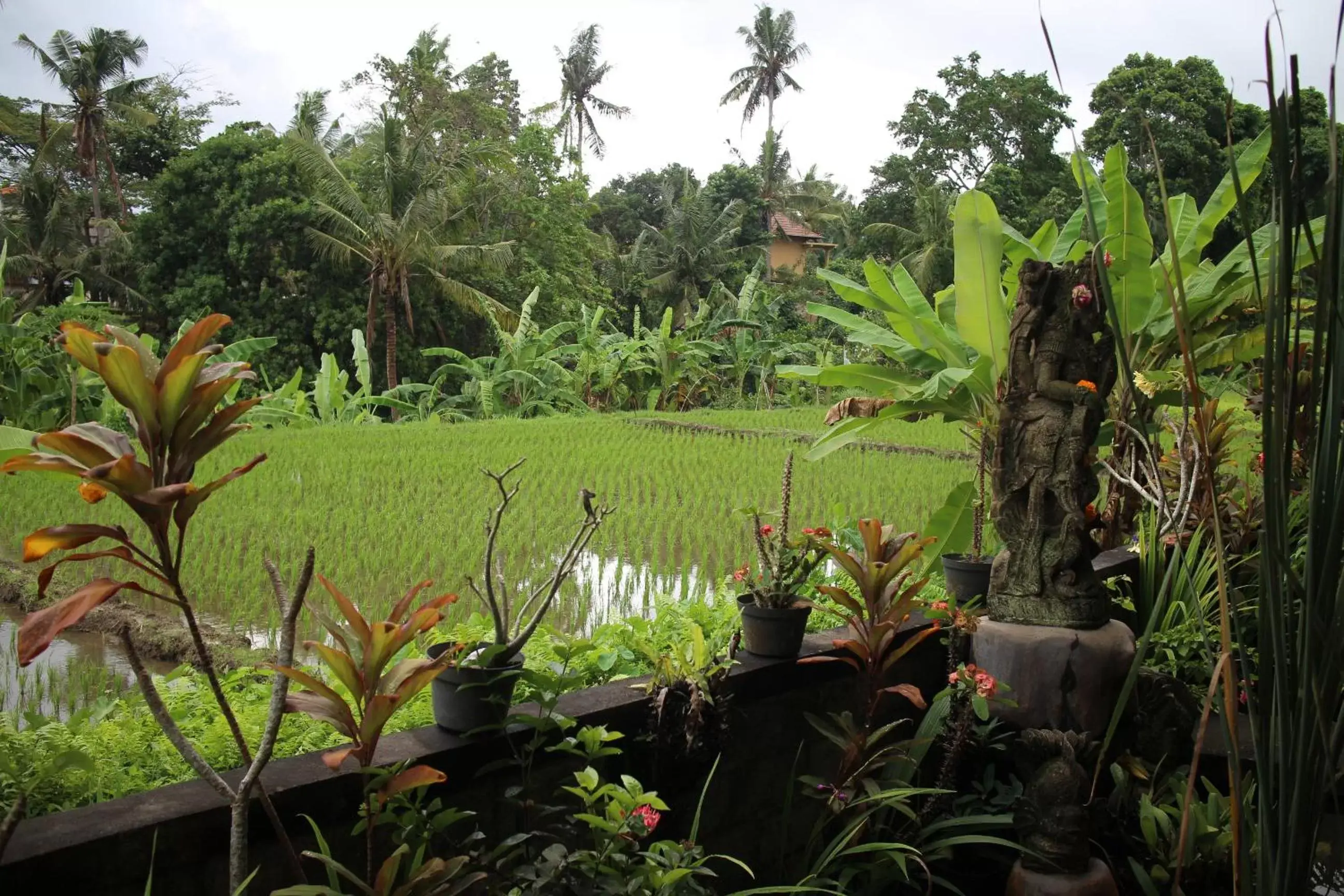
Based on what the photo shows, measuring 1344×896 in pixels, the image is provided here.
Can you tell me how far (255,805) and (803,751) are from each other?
1204mm

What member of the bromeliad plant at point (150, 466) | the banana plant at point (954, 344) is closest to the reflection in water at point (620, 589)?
the banana plant at point (954, 344)

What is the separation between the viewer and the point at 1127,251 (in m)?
3.04

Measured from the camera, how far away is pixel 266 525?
4531 mm

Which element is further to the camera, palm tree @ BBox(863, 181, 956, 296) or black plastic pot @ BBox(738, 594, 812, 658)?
palm tree @ BBox(863, 181, 956, 296)

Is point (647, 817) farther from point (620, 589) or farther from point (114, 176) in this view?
point (114, 176)

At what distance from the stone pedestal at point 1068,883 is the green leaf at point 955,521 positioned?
49.0 inches

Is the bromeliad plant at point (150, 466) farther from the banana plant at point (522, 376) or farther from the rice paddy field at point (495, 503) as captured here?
the banana plant at point (522, 376)

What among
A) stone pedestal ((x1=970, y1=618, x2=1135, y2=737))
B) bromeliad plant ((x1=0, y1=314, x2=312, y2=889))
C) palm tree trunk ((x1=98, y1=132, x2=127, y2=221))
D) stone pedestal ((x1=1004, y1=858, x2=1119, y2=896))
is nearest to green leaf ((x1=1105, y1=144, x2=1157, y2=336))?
stone pedestal ((x1=970, y1=618, x2=1135, y2=737))

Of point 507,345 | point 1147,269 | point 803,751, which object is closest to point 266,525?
point 803,751

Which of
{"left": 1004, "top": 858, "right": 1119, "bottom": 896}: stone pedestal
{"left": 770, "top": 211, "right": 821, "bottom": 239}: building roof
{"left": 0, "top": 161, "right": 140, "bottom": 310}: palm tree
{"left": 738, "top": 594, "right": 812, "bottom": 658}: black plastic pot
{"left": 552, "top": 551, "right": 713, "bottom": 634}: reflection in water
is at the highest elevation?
{"left": 770, "top": 211, "right": 821, "bottom": 239}: building roof

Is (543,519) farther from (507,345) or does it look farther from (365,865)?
(507,345)

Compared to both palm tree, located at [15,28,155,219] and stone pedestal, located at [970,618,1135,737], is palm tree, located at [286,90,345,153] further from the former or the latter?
stone pedestal, located at [970,618,1135,737]

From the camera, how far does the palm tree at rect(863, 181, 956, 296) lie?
19.0 metres

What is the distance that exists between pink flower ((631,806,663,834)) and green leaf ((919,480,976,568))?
1882mm
